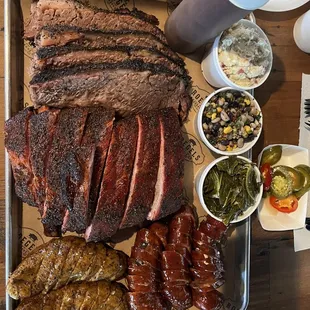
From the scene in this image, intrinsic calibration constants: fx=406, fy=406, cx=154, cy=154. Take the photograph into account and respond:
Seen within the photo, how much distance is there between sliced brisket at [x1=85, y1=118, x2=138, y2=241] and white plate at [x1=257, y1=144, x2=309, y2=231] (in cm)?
122

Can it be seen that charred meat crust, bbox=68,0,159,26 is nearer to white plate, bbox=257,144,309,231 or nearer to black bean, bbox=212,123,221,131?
black bean, bbox=212,123,221,131

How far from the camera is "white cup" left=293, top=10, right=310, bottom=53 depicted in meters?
3.51

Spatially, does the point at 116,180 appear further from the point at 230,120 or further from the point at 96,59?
the point at 230,120

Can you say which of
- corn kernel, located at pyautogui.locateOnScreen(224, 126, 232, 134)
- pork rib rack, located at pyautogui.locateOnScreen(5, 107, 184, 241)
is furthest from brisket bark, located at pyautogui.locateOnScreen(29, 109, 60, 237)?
corn kernel, located at pyautogui.locateOnScreen(224, 126, 232, 134)

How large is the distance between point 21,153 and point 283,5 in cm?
257

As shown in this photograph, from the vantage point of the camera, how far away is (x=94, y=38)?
2795 mm

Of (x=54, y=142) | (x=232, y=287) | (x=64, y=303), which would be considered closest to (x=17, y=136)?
(x=54, y=142)

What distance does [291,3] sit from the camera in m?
3.60

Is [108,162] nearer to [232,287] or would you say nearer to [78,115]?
[78,115]

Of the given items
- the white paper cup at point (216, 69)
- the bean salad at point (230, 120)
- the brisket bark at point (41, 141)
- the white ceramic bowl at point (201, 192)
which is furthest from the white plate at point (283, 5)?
the brisket bark at point (41, 141)

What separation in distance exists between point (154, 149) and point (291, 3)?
1933 mm

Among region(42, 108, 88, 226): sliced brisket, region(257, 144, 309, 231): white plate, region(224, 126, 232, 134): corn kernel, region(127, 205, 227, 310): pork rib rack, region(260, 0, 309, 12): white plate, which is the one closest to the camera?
region(42, 108, 88, 226): sliced brisket

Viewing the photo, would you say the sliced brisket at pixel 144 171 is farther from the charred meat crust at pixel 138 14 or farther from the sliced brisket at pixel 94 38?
the charred meat crust at pixel 138 14

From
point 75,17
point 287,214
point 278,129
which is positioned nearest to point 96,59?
point 75,17
